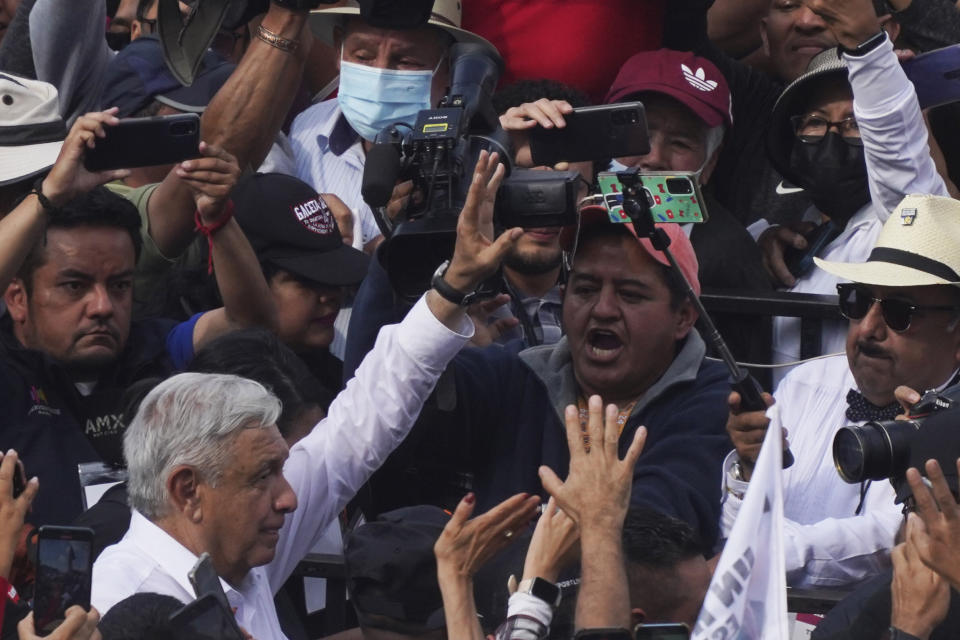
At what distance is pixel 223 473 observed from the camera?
3916 millimetres

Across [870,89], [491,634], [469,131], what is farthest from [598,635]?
[870,89]

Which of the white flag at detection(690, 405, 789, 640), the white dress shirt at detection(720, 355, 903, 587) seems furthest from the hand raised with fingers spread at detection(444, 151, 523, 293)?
the white flag at detection(690, 405, 789, 640)

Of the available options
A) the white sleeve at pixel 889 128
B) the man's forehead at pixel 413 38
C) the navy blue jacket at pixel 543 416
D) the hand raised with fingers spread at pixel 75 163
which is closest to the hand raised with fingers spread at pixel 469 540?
the navy blue jacket at pixel 543 416

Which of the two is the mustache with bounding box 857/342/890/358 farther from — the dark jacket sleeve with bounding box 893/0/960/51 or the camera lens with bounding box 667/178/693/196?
the dark jacket sleeve with bounding box 893/0/960/51

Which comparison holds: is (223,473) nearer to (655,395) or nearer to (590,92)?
(655,395)

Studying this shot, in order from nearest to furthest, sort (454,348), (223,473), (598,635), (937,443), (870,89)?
1. (598,635)
2. (937,443)
3. (223,473)
4. (454,348)
5. (870,89)

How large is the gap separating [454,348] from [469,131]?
0.56m

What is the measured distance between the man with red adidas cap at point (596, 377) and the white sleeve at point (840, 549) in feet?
1.11

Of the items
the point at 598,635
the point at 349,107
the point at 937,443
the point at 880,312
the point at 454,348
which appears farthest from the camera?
the point at 349,107

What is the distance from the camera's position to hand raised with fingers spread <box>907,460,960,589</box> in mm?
3572

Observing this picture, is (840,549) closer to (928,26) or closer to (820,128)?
(820,128)

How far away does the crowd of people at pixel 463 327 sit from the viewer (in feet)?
12.3

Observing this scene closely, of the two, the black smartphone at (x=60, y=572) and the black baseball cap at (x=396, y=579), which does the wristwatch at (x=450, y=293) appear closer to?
the black baseball cap at (x=396, y=579)

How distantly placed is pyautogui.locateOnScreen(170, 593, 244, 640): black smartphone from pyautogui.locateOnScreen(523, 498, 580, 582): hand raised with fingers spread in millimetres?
793
